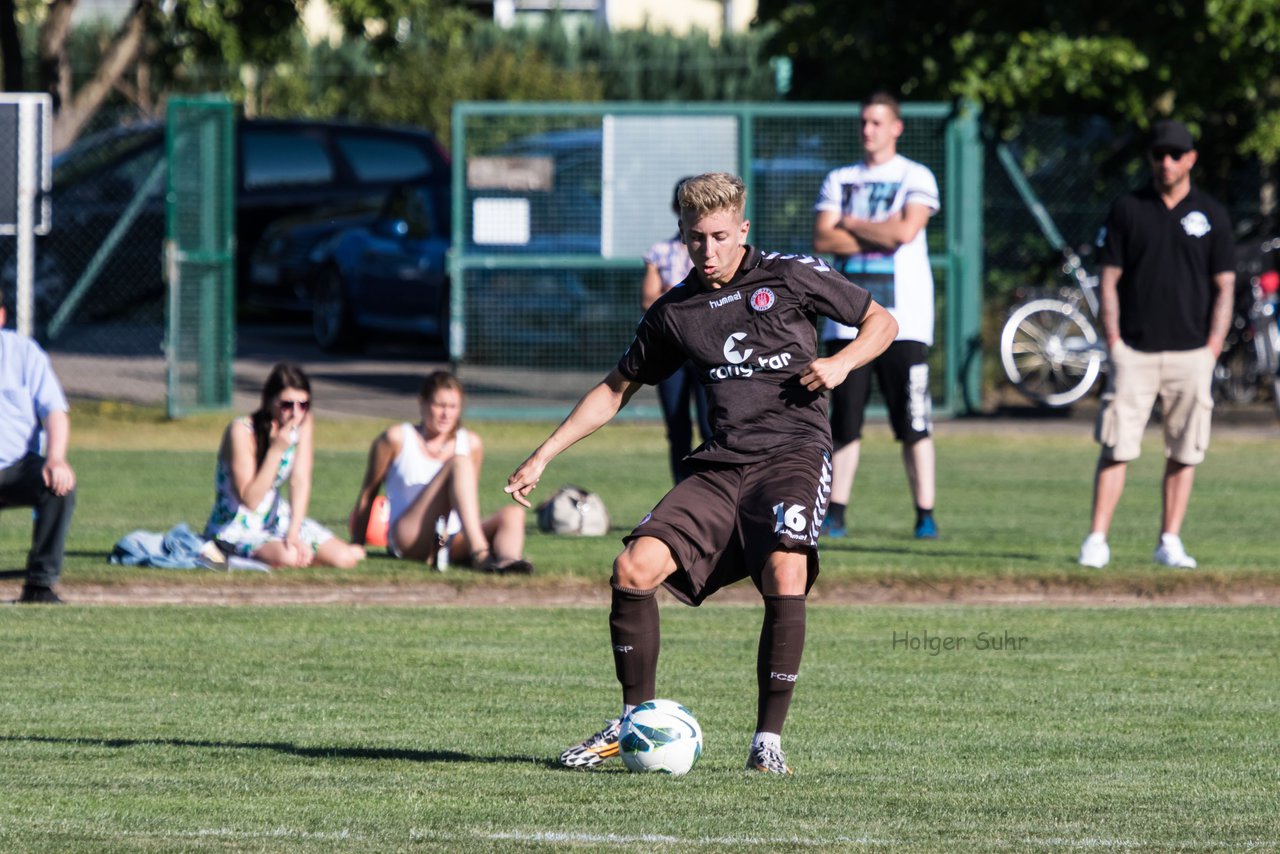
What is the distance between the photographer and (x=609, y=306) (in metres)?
18.1

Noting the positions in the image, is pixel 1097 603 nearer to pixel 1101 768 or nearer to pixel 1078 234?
pixel 1101 768

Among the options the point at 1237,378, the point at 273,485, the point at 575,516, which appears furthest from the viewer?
the point at 1237,378

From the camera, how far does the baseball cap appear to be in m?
10.2

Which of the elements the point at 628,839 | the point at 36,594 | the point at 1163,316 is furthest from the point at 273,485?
the point at 628,839

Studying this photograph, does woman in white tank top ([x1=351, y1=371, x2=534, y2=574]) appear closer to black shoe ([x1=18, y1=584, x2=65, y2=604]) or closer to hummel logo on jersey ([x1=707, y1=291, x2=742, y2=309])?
black shoe ([x1=18, y1=584, x2=65, y2=604])

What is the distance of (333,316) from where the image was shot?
891 inches

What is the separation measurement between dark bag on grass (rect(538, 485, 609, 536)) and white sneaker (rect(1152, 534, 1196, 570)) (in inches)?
A: 124

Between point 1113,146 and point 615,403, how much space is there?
45.4 feet

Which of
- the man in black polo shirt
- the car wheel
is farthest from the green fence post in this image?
the man in black polo shirt

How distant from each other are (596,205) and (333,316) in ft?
18.3

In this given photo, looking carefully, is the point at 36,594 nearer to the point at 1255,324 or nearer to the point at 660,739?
the point at 660,739

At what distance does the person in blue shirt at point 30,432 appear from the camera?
9203 millimetres

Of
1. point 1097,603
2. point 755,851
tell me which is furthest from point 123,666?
point 1097,603

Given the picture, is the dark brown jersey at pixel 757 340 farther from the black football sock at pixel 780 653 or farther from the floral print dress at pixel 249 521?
the floral print dress at pixel 249 521
